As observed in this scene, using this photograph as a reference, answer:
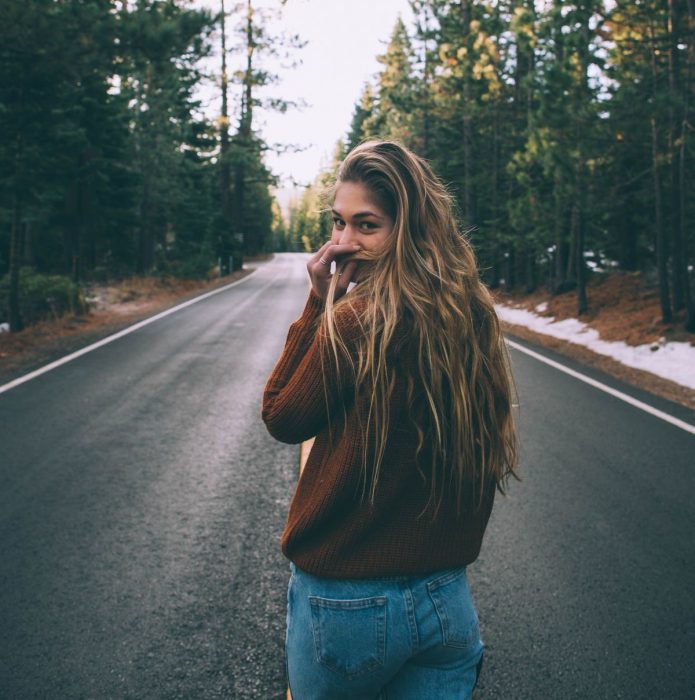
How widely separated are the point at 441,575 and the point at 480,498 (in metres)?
0.20

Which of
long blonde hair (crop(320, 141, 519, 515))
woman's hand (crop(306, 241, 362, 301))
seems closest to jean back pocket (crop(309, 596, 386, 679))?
long blonde hair (crop(320, 141, 519, 515))

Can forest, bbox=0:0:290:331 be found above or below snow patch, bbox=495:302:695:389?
above

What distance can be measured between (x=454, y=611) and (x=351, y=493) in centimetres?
38

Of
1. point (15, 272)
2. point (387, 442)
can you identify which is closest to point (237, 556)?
point (387, 442)

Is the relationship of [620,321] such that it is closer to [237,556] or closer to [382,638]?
[237,556]

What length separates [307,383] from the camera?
4.58 feet

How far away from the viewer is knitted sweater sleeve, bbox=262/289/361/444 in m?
1.37

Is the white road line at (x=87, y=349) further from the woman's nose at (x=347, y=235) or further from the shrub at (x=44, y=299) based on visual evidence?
the woman's nose at (x=347, y=235)

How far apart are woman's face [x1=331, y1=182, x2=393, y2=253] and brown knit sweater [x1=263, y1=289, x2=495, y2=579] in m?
0.21

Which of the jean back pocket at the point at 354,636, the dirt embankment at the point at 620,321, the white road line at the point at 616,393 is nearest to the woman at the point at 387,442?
the jean back pocket at the point at 354,636

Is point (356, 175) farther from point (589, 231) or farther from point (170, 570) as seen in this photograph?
point (589, 231)

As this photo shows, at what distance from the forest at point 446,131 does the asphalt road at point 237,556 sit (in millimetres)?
1959

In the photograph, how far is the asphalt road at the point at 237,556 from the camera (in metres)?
2.92

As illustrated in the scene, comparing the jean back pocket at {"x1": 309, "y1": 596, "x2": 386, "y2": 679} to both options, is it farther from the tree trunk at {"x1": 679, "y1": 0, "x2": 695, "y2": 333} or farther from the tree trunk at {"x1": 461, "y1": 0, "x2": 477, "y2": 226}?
the tree trunk at {"x1": 461, "y1": 0, "x2": 477, "y2": 226}
